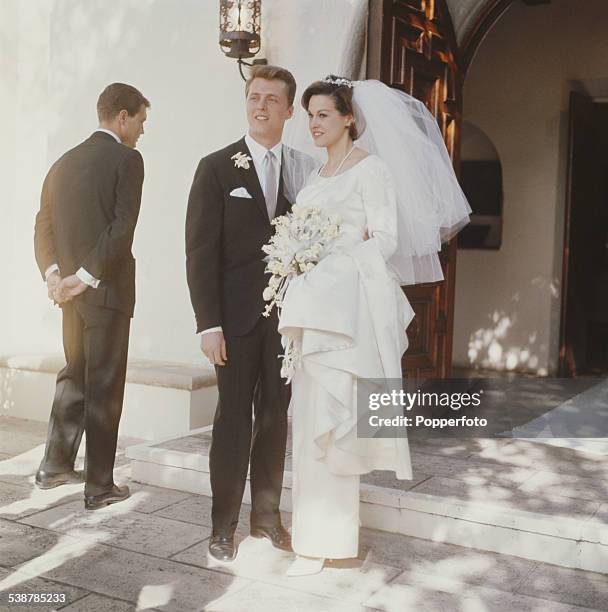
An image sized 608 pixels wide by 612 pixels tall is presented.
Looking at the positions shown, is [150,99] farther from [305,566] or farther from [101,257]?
[305,566]

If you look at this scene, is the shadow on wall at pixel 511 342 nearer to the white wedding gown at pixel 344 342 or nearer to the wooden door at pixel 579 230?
the wooden door at pixel 579 230

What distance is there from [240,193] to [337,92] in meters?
0.60

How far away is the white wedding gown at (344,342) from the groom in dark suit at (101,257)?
1.30m

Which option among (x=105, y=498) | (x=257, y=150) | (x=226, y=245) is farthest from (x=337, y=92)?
(x=105, y=498)

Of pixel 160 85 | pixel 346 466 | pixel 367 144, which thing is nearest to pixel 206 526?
pixel 346 466

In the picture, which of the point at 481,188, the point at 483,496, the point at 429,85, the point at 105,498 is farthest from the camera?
the point at 481,188

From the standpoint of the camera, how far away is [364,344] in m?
3.61

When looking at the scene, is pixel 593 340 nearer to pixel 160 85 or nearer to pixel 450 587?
pixel 160 85

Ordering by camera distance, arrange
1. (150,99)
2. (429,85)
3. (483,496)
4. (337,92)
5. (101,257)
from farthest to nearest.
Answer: (150,99) → (429,85) → (101,257) → (483,496) → (337,92)

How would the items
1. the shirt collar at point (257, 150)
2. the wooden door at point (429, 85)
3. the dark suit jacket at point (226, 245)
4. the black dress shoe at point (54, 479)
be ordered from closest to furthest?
1. the dark suit jacket at point (226, 245)
2. the shirt collar at point (257, 150)
3. the black dress shoe at point (54, 479)
4. the wooden door at point (429, 85)

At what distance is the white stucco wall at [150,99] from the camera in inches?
254

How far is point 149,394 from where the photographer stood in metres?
6.30

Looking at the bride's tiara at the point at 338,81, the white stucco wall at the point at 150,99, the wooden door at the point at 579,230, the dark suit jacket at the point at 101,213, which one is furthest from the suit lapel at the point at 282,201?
the wooden door at the point at 579,230

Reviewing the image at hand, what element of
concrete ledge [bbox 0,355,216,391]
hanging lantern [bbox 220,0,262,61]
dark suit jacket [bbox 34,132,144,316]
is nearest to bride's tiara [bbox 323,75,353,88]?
dark suit jacket [bbox 34,132,144,316]
